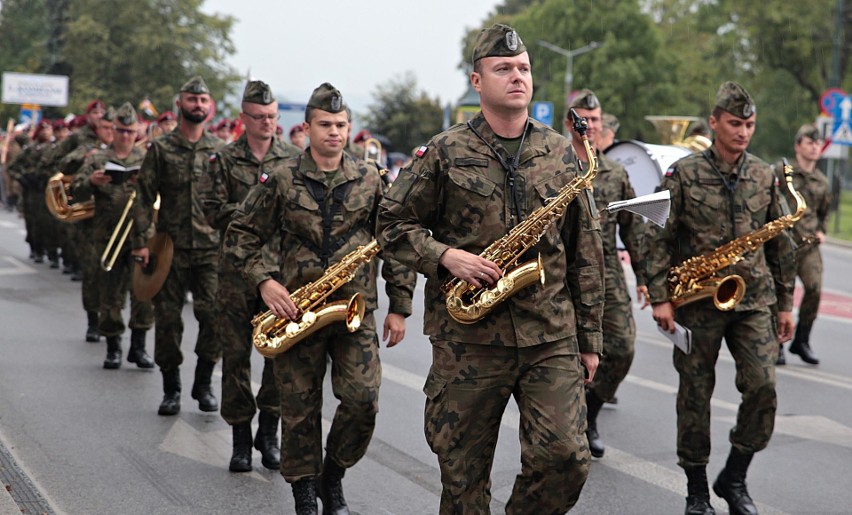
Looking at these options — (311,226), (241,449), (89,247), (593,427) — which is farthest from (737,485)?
(89,247)

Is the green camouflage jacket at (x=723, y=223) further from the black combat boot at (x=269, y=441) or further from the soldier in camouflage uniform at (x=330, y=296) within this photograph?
the black combat boot at (x=269, y=441)

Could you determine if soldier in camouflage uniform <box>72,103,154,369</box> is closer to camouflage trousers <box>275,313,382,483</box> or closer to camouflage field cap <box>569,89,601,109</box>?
camouflage field cap <box>569,89,601,109</box>

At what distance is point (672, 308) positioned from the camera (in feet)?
20.3

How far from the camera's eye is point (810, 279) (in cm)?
1123

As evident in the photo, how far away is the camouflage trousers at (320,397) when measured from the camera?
5.64 m

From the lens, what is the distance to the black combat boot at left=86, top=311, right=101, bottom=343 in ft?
36.7

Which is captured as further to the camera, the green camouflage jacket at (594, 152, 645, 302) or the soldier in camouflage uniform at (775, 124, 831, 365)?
the soldier in camouflage uniform at (775, 124, 831, 365)

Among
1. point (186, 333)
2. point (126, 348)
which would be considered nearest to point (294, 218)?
point (126, 348)

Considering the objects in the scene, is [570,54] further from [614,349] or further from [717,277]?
[717,277]

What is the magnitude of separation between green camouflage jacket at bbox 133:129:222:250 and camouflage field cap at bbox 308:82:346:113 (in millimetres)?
2435

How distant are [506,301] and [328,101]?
6.12 ft

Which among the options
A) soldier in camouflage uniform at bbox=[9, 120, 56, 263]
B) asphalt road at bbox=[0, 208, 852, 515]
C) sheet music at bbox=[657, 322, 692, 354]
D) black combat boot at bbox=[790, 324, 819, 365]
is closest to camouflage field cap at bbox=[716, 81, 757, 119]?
sheet music at bbox=[657, 322, 692, 354]

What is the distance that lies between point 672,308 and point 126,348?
245 inches

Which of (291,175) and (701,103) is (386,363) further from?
(701,103)
